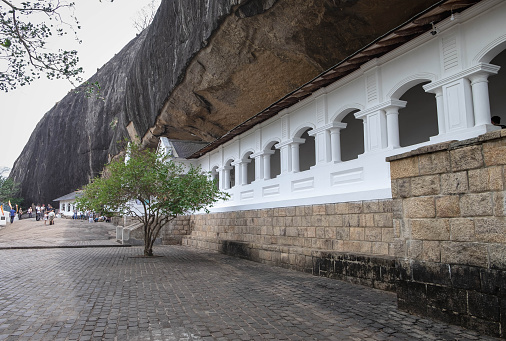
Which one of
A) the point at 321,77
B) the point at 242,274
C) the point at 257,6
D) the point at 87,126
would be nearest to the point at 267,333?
the point at 242,274

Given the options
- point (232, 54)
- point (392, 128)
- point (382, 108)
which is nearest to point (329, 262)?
point (392, 128)

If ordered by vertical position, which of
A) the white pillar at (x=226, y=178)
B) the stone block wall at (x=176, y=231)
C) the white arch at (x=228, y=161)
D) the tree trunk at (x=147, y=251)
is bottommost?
the tree trunk at (x=147, y=251)

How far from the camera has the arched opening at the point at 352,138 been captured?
43.6 feet

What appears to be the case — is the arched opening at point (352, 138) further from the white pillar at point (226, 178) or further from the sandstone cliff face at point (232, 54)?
the white pillar at point (226, 178)

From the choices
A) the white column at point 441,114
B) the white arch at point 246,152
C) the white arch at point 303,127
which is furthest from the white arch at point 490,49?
the white arch at point 246,152

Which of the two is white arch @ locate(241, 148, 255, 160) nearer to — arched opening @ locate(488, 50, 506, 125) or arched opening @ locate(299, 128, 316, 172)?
arched opening @ locate(299, 128, 316, 172)

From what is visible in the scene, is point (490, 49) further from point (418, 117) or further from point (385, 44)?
point (418, 117)

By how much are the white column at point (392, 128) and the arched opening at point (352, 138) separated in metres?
4.82

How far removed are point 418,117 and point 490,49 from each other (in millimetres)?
5136

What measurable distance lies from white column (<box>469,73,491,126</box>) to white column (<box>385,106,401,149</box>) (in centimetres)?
173

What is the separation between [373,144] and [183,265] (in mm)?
6170

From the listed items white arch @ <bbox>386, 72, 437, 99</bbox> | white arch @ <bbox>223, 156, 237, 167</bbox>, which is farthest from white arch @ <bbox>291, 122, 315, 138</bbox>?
white arch @ <bbox>223, 156, 237, 167</bbox>

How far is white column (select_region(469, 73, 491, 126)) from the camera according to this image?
6.52 metres

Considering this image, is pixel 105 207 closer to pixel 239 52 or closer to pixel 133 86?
pixel 239 52
